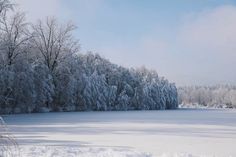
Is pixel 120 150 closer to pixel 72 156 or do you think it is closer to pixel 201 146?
pixel 72 156

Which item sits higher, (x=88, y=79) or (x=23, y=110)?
(x=88, y=79)

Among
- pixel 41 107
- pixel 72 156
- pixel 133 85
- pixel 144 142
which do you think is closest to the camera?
pixel 72 156

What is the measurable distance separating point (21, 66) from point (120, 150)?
29.5 m

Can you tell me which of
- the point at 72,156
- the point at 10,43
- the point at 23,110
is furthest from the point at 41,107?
the point at 72,156

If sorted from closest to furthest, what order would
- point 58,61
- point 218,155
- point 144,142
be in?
point 218,155
point 144,142
point 58,61

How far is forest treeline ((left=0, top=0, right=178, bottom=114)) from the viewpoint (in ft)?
125

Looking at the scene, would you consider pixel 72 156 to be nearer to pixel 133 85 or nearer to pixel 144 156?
pixel 144 156

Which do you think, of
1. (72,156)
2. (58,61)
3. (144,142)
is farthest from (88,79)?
(72,156)

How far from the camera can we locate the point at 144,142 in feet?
41.0

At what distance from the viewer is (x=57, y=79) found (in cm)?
4578

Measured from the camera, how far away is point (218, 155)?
9.85 m

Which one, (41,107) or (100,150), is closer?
(100,150)

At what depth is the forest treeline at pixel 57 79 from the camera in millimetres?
38031

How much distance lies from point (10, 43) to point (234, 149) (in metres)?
31.7
